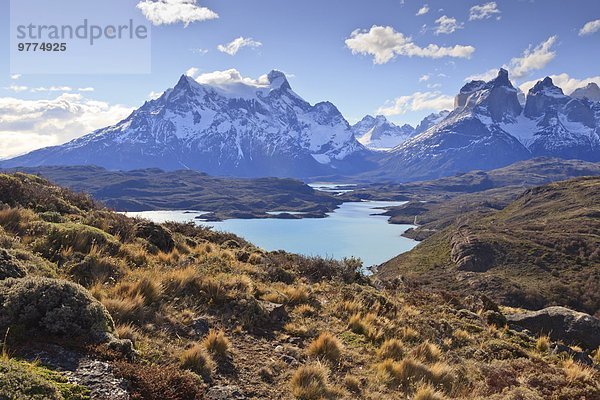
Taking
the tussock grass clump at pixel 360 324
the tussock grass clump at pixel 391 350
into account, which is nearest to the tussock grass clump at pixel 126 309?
the tussock grass clump at pixel 391 350

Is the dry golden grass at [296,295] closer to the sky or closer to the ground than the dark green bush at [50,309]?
closer to the ground

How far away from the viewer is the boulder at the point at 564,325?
53.1ft

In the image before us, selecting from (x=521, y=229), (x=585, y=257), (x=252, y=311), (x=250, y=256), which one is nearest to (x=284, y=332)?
(x=252, y=311)

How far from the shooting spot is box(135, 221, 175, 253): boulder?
664 inches

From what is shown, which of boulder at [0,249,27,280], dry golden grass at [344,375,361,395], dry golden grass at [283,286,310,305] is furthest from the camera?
dry golden grass at [283,286,310,305]

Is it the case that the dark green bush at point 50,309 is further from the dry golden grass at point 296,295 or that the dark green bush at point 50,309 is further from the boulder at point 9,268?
the dry golden grass at point 296,295

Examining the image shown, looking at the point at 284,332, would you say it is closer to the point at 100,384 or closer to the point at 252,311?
Result: the point at 252,311

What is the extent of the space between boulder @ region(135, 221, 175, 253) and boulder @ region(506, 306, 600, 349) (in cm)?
1438

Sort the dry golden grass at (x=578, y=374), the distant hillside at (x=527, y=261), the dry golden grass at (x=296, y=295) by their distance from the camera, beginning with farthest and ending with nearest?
the distant hillside at (x=527, y=261) < the dry golden grass at (x=296, y=295) < the dry golden grass at (x=578, y=374)

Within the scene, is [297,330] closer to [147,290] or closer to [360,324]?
[360,324]

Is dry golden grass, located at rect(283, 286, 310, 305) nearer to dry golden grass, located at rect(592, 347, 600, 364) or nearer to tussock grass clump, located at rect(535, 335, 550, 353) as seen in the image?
tussock grass clump, located at rect(535, 335, 550, 353)

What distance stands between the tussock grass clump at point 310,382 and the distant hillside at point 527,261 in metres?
43.2

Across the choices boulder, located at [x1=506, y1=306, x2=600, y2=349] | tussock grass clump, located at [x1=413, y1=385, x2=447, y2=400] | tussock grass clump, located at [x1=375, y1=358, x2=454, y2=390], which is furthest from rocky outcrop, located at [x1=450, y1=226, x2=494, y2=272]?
tussock grass clump, located at [x1=413, y1=385, x2=447, y2=400]

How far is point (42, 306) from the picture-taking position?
6.47 metres
